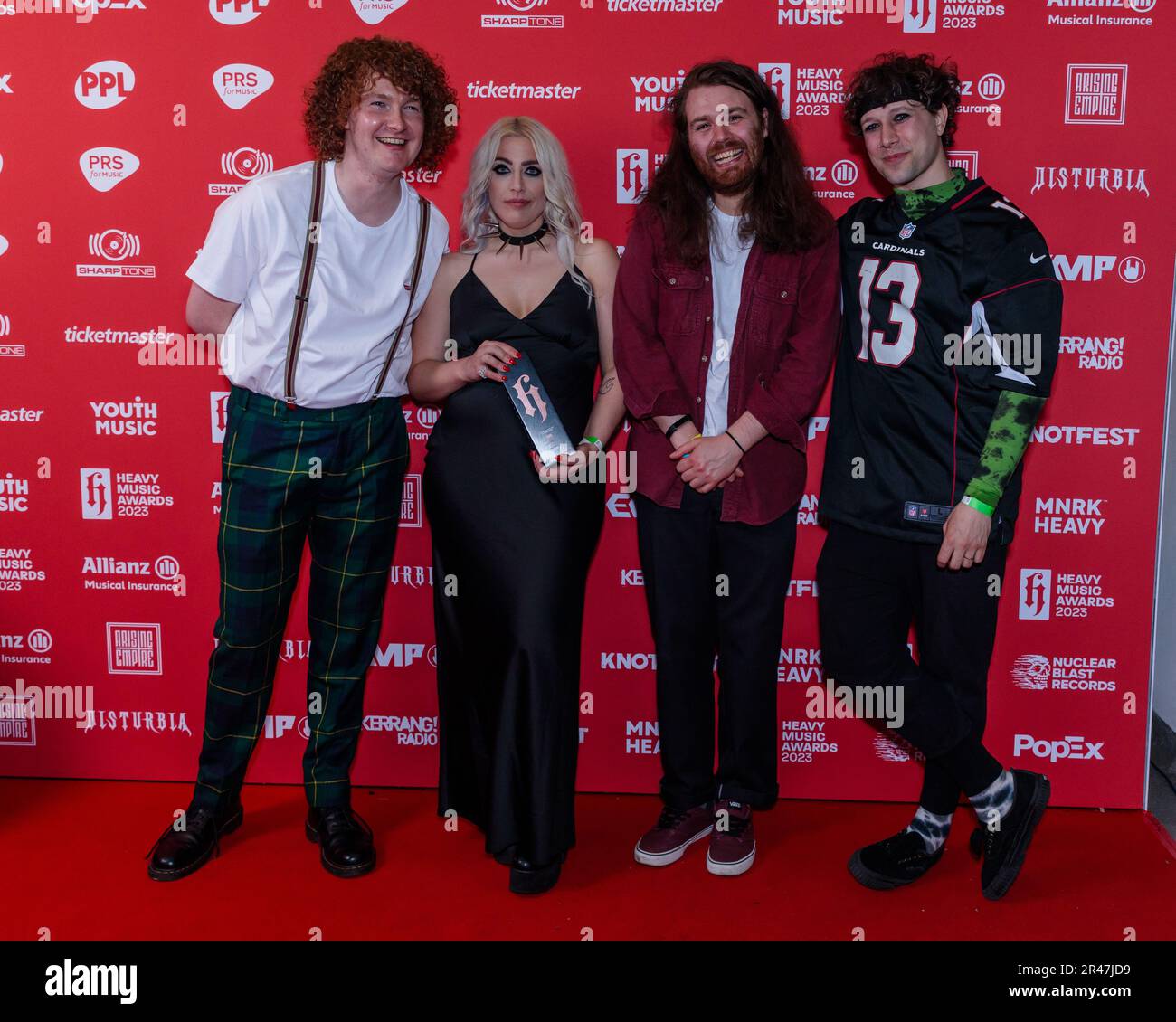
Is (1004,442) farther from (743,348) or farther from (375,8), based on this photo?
(375,8)

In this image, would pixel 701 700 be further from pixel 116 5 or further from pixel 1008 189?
pixel 116 5

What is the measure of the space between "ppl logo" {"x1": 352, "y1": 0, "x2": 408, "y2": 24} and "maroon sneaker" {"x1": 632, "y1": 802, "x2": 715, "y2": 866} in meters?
2.29

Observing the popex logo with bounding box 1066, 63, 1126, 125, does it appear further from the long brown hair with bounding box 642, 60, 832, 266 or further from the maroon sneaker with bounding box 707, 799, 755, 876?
the maroon sneaker with bounding box 707, 799, 755, 876

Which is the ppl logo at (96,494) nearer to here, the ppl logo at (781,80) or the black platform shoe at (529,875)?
the black platform shoe at (529,875)

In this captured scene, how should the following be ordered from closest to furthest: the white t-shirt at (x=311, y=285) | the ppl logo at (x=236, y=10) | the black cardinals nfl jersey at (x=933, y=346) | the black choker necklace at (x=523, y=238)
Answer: the black cardinals nfl jersey at (x=933, y=346)
the white t-shirt at (x=311, y=285)
the black choker necklace at (x=523, y=238)
the ppl logo at (x=236, y=10)

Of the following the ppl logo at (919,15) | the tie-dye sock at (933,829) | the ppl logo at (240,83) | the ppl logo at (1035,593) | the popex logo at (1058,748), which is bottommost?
the tie-dye sock at (933,829)

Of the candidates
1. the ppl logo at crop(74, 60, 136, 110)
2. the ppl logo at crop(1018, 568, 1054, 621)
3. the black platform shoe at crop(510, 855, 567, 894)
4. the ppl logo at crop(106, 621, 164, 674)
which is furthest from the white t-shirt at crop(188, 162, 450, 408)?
the ppl logo at crop(1018, 568, 1054, 621)

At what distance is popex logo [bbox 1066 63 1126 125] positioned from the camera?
293 cm

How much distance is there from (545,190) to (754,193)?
1.70 ft

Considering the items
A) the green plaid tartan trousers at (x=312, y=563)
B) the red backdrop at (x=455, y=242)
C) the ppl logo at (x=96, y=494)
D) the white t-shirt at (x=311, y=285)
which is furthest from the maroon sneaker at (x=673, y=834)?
the ppl logo at (x=96, y=494)

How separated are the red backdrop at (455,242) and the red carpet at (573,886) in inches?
9.2

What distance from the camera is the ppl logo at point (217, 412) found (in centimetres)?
322

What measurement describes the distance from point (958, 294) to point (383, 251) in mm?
1364

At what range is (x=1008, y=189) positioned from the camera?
3.00 m
